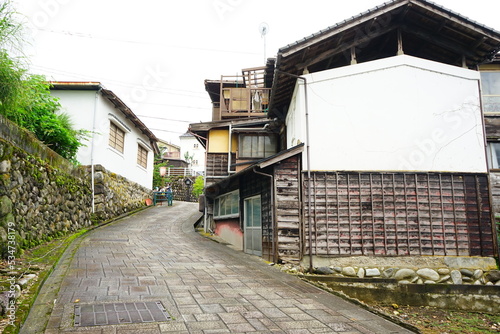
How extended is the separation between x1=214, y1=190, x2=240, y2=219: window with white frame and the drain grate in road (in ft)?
27.0

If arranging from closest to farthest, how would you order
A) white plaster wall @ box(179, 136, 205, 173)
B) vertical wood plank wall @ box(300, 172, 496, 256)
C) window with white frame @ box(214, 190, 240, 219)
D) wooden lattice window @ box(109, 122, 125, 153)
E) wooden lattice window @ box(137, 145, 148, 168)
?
1. vertical wood plank wall @ box(300, 172, 496, 256)
2. window with white frame @ box(214, 190, 240, 219)
3. wooden lattice window @ box(109, 122, 125, 153)
4. wooden lattice window @ box(137, 145, 148, 168)
5. white plaster wall @ box(179, 136, 205, 173)

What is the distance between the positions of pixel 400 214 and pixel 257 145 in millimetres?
7904

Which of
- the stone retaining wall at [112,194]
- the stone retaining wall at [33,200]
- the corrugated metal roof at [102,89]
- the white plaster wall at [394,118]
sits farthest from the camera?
the stone retaining wall at [112,194]

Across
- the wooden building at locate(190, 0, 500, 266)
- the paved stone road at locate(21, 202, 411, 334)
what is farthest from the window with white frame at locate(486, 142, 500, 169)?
the paved stone road at locate(21, 202, 411, 334)

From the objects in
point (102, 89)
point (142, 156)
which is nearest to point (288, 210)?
point (102, 89)

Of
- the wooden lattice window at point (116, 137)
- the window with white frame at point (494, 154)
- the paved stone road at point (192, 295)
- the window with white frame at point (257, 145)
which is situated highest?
the wooden lattice window at point (116, 137)

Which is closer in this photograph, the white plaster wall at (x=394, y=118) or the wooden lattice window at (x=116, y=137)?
the white plaster wall at (x=394, y=118)

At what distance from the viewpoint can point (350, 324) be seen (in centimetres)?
461

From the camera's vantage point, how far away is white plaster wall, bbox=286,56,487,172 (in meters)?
9.40

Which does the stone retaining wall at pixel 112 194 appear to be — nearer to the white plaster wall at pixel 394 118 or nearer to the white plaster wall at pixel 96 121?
the white plaster wall at pixel 96 121

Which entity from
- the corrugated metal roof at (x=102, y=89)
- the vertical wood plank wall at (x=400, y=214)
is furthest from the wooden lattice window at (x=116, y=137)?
the vertical wood plank wall at (x=400, y=214)

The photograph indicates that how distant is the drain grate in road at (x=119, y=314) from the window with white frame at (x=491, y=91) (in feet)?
44.0

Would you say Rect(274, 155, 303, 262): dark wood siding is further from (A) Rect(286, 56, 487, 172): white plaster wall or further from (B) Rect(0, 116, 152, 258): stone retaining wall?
(B) Rect(0, 116, 152, 258): stone retaining wall

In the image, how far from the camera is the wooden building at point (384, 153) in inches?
359
